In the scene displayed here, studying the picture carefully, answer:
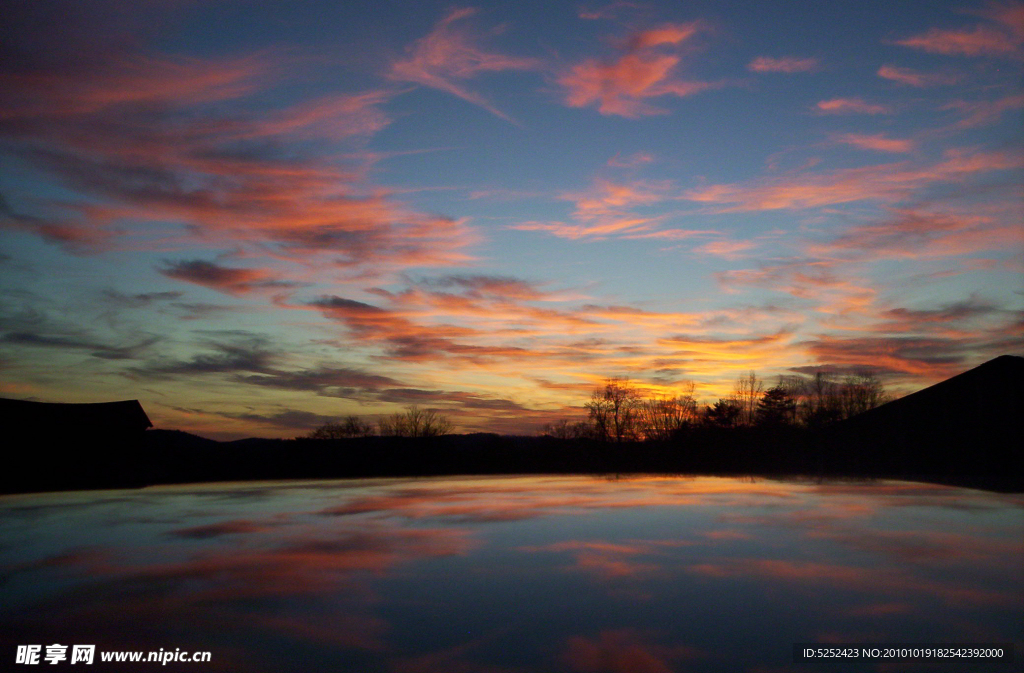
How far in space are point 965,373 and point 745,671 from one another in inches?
1321

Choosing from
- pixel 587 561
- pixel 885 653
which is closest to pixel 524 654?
pixel 885 653

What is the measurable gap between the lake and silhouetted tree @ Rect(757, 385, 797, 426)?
6351cm

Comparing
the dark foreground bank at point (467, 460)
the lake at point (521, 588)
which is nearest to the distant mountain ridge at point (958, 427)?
the dark foreground bank at point (467, 460)

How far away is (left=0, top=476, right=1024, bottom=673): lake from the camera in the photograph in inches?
233

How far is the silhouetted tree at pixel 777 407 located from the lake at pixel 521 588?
63.5m

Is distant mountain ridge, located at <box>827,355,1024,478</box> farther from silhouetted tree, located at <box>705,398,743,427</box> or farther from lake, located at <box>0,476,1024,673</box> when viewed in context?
silhouetted tree, located at <box>705,398,743,427</box>

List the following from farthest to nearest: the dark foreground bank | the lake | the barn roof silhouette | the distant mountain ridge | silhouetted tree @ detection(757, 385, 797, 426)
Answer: silhouetted tree @ detection(757, 385, 797, 426) → the barn roof silhouette → the dark foreground bank → the distant mountain ridge → the lake

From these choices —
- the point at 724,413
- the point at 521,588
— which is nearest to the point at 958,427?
the point at 521,588

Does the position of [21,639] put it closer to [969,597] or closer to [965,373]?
[969,597]

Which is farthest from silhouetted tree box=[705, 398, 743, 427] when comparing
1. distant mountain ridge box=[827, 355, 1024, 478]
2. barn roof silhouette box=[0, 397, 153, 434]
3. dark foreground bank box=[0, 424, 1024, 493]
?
barn roof silhouette box=[0, 397, 153, 434]

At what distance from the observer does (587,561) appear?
969 centimetres

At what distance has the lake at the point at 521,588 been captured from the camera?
19.5 feet

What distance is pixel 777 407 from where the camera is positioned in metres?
76.4

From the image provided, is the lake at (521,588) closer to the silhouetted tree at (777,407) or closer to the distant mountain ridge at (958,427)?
the distant mountain ridge at (958,427)
